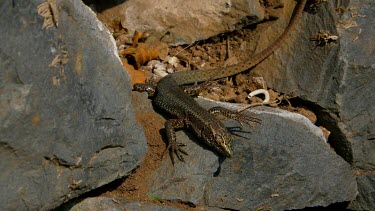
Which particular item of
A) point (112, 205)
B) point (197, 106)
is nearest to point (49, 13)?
point (112, 205)

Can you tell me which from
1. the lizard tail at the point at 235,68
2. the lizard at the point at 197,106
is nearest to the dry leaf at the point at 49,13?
the lizard at the point at 197,106

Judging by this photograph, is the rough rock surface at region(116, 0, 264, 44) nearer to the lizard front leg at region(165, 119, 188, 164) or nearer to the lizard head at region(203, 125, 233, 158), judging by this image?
the lizard front leg at region(165, 119, 188, 164)

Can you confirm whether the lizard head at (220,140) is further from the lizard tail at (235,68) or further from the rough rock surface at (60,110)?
the lizard tail at (235,68)

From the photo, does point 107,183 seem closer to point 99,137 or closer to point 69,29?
point 99,137

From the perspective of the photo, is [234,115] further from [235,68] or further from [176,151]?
[235,68]

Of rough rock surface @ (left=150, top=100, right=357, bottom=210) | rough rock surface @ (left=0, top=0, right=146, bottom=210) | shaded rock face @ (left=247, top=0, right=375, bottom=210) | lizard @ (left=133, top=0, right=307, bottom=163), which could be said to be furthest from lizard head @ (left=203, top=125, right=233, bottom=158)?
shaded rock face @ (left=247, top=0, right=375, bottom=210)

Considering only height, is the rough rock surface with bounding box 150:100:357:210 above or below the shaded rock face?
below
